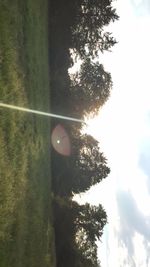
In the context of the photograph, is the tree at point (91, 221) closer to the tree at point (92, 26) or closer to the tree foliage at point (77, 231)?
the tree foliage at point (77, 231)

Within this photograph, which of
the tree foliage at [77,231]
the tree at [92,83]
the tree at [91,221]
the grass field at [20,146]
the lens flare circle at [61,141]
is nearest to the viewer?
the grass field at [20,146]

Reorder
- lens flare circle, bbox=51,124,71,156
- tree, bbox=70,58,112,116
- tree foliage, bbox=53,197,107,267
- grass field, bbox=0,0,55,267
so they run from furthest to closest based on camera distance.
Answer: tree, bbox=70,58,112,116
tree foliage, bbox=53,197,107,267
lens flare circle, bbox=51,124,71,156
grass field, bbox=0,0,55,267

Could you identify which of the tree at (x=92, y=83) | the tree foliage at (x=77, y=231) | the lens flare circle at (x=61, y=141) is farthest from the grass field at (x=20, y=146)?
the tree at (x=92, y=83)

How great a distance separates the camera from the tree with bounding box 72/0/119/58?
4196cm

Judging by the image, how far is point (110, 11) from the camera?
42625 millimetres

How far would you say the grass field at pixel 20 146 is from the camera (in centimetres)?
1316

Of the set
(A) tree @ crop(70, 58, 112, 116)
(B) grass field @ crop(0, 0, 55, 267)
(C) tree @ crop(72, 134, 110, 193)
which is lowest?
(B) grass field @ crop(0, 0, 55, 267)

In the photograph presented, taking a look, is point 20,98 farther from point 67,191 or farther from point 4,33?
point 67,191

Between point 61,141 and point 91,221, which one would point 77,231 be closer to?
point 91,221

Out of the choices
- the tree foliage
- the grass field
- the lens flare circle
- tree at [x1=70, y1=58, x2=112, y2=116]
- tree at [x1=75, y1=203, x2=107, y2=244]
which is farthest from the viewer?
tree at [x1=70, y1=58, x2=112, y2=116]

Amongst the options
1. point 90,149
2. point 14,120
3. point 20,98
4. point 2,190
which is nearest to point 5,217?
point 2,190

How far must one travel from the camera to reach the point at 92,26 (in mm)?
43531

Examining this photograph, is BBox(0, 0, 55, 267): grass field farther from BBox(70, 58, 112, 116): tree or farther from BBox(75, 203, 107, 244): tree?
BBox(70, 58, 112, 116): tree

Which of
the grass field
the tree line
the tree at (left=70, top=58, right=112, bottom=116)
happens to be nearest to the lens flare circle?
the tree line
